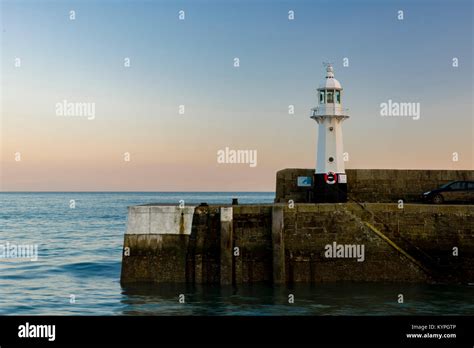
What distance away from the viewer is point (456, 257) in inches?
805

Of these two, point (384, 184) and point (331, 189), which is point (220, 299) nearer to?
point (331, 189)

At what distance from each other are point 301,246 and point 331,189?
4.31 meters

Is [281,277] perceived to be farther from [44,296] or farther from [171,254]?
[44,296]

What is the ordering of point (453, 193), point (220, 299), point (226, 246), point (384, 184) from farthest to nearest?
1. point (384, 184)
2. point (453, 193)
3. point (226, 246)
4. point (220, 299)

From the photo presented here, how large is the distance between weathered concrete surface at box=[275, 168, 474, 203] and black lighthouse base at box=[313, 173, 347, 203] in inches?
27.6

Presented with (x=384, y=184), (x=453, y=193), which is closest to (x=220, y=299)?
(x=384, y=184)

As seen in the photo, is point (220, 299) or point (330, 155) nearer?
point (220, 299)

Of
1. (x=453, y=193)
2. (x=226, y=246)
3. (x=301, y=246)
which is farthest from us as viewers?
(x=453, y=193)

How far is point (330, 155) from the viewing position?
941 inches

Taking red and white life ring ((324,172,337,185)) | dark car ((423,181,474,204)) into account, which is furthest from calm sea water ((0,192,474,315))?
red and white life ring ((324,172,337,185))

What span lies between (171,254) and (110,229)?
1233 inches

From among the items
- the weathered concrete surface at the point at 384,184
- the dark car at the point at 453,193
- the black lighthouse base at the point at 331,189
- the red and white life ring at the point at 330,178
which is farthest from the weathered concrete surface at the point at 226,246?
the dark car at the point at 453,193
